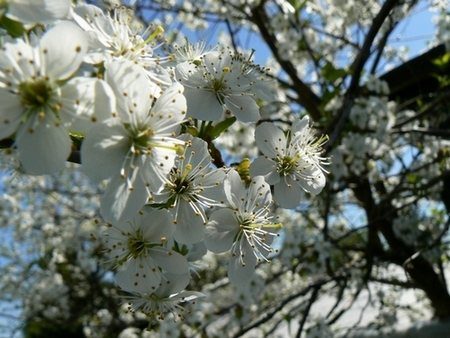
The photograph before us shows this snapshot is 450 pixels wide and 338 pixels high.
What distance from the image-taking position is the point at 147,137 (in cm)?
63

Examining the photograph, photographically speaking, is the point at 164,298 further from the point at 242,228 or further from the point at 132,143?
the point at 132,143

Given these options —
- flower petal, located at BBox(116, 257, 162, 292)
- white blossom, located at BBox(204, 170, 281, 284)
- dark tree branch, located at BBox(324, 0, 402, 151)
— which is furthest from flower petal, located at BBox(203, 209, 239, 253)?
dark tree branch, located at BBox(324, 0, 402, 151)

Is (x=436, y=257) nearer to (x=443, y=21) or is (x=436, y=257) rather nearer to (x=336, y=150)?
(x=336, y=150)

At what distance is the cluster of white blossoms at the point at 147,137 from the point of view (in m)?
0.54

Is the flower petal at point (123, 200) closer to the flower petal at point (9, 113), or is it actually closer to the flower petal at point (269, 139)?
the flower petal at point (9, 113)

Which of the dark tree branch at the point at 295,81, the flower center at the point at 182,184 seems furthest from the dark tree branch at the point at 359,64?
the dark tree branch at the point at 295,81

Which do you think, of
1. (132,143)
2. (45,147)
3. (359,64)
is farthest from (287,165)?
(359,64)

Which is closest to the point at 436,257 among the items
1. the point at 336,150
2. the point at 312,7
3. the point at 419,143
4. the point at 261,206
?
the point at 419,143

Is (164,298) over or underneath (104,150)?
underneath

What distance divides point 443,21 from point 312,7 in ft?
2.72

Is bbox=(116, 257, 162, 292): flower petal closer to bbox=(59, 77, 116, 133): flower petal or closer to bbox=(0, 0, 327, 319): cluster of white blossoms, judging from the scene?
bbox=(0, 0, 327, 319): cluster of white blossoms

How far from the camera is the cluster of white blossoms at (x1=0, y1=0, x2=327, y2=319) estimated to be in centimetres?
54

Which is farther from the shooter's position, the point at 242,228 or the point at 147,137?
the point at 242,228

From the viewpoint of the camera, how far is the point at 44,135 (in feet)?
1.81
